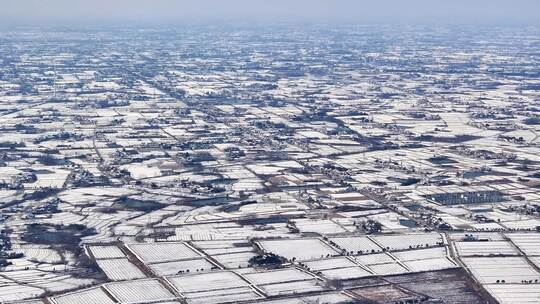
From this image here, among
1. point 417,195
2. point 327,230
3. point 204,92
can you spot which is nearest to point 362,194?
point 417,195

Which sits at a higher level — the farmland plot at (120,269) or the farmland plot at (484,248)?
the farmland plot at (120,269)

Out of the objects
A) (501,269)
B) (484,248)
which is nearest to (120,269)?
(501,269)

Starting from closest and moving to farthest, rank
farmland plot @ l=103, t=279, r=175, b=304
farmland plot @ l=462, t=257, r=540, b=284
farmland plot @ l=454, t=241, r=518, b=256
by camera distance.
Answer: farmland plot @ l=103, t=279, r=175, b=304 → farmland plot @ l=462, t=257, r=540, b=284 → farmland plot @ l=454, t=241, r=518, b=256

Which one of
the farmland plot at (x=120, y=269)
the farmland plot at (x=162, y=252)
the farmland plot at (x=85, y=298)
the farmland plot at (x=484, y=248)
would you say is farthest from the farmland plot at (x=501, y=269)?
the farmland plot at (x=85, y=298)

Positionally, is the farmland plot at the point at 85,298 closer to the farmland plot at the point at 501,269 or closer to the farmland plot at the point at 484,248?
the farmland plot at the point at 501,269

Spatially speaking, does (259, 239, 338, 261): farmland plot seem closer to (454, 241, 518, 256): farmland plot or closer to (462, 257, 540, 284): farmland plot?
(454, 241, 518, 256): farmland plot

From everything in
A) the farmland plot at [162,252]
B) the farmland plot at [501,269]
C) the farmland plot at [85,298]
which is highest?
the farmland plot at [85,298]

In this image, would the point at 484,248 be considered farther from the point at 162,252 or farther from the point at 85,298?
the point at 85,298

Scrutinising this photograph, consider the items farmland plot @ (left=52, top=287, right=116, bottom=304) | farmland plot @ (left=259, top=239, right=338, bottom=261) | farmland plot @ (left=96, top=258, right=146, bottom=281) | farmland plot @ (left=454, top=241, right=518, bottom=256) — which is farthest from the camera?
farmland plot @ (left=454, top=241, right=518, bottom=256)

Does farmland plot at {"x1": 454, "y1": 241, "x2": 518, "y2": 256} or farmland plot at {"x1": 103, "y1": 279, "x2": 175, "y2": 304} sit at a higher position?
farmland plot at {"x1": 103, "y1": 279, "x2": 175, "y2": 304}

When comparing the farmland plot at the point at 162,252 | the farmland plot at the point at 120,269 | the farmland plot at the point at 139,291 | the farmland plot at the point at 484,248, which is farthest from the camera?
the farmland plot at the point at 484,248

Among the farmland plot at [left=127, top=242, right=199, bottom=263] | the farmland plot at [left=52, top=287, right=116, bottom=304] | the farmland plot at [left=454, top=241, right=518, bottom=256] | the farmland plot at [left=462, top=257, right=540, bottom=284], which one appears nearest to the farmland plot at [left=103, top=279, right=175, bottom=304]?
the farmland plot at [left=52, top=287, right=116, bottom=304]
